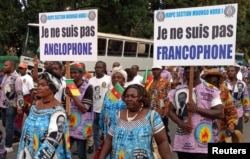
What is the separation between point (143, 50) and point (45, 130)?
21.1 meters

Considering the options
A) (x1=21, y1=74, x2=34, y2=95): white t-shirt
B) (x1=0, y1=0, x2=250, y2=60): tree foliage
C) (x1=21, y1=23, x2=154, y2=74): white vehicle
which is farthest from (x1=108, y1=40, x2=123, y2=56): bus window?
(x1=21, y1=74, x2=34, y2=95): white t-shirt

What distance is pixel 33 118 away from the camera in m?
3.44

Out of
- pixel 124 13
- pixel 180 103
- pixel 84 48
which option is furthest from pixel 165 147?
pixel 124 13

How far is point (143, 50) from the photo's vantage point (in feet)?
79.6

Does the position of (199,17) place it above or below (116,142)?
above

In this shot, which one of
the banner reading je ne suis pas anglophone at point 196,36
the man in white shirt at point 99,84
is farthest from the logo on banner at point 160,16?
the man in white shirt at point 99,84

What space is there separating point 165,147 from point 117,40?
17.8 meters

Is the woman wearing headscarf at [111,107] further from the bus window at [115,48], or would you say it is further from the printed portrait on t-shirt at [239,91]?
the bus window at [115,48]

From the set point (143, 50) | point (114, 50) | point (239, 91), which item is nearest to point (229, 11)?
point (239, 91)

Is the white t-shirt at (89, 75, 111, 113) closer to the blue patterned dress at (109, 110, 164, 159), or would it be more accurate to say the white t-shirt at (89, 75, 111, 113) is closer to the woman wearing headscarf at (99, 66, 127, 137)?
the woman wearing headscarf at (99, 66, 127, 137)

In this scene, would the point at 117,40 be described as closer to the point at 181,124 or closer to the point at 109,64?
the point at 109,64

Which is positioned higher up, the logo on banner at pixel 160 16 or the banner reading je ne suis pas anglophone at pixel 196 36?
the logo on banner at pixel 160 16

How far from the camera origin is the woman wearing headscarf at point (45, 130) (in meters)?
3.30

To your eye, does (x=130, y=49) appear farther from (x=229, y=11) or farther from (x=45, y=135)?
(x=45, y=135)
